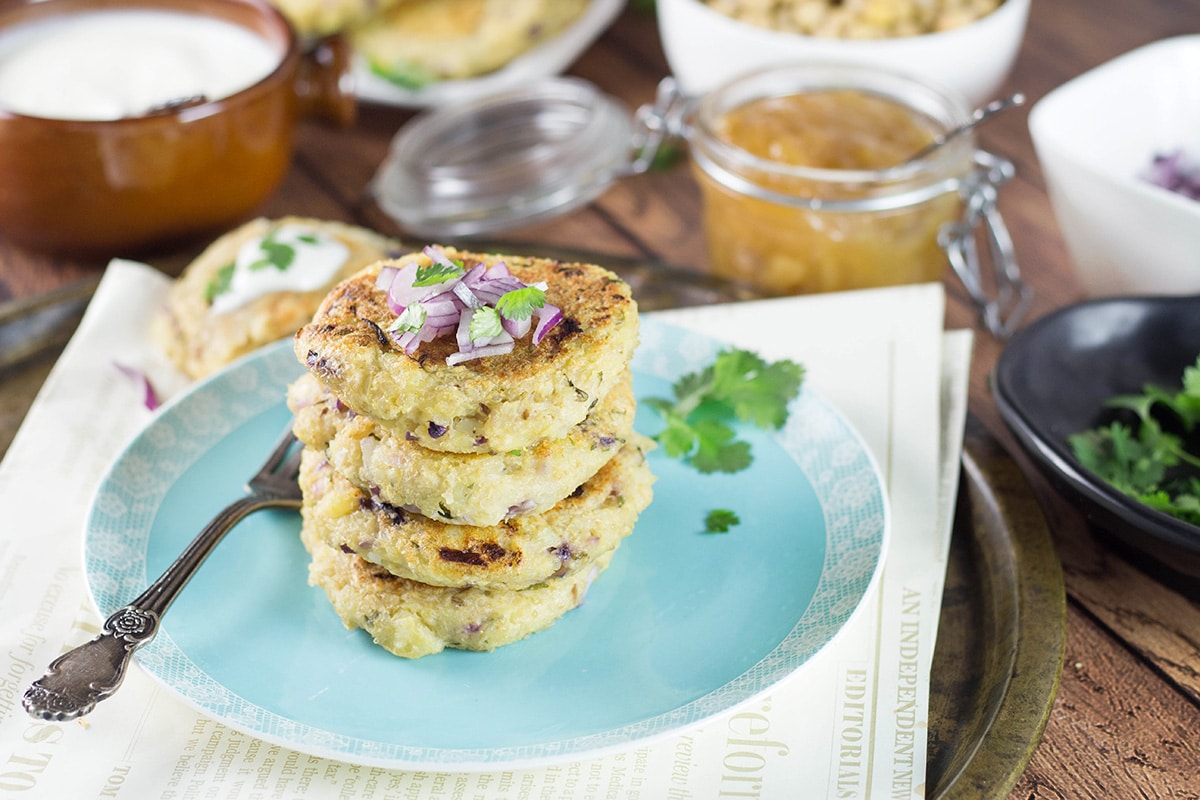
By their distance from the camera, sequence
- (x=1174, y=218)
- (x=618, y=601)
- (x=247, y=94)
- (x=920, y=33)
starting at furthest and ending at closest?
(x=920, y=33), (x=247, y=94), (x=1174, y=218), (x=618, y=601)

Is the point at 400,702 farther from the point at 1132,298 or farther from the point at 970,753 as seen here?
the point at 1132,298

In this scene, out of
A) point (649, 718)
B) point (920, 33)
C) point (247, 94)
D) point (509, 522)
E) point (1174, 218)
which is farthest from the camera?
point (920, 33)

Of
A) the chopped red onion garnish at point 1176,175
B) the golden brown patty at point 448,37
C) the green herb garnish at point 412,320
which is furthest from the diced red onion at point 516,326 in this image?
the golden brown patty at point 448,37

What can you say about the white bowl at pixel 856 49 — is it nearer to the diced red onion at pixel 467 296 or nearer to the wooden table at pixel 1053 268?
the wooden table at pixel 1053 268

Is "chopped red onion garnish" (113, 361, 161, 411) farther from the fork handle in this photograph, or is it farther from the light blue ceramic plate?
the fork handle

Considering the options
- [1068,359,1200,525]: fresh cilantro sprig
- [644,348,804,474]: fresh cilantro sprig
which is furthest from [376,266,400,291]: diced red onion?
[1068,359,1200,525]: fresh cilantro sprig

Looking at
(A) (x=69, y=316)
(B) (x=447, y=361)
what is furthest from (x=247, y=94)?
(B) (x=447, y=361)
